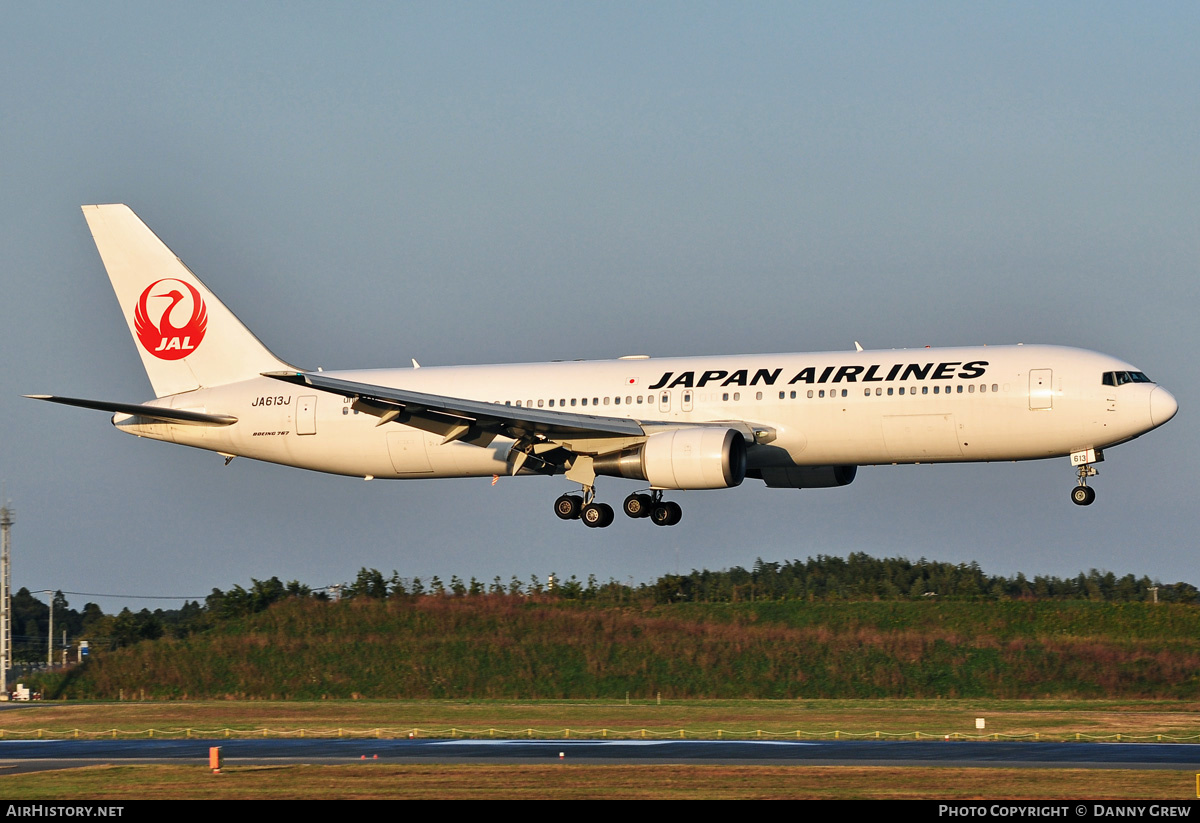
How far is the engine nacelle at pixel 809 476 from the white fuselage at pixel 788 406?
2.70m

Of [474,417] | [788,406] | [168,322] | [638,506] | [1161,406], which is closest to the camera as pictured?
[1161,406]

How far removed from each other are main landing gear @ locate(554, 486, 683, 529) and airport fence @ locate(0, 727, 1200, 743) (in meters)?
9.63

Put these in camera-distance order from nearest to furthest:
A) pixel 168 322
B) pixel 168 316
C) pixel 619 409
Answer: pixel 619 409
pixel 168 322
pixel 168 316

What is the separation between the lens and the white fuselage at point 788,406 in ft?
144

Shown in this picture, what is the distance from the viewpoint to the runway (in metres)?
31.6

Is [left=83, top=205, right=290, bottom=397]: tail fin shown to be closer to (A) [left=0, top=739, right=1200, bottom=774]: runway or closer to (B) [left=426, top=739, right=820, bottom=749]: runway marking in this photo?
(A) [left=0, top=739, right=1200, bottom=774]: runway

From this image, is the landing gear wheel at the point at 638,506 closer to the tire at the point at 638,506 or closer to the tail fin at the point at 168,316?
Result: the tire at the point at 638,506

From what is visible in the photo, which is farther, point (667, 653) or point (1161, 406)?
point (667, 653)

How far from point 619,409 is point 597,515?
3761 millimetres

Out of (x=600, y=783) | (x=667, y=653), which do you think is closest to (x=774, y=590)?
(x=667, y=653)

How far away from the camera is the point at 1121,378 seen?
43.8m

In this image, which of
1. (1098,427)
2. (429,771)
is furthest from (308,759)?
(1098,427)

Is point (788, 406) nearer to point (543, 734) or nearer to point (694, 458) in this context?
point (694, 458)

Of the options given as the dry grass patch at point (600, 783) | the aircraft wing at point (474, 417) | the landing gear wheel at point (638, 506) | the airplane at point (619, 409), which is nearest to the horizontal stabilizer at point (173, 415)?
the airplane at point (619, 409)
